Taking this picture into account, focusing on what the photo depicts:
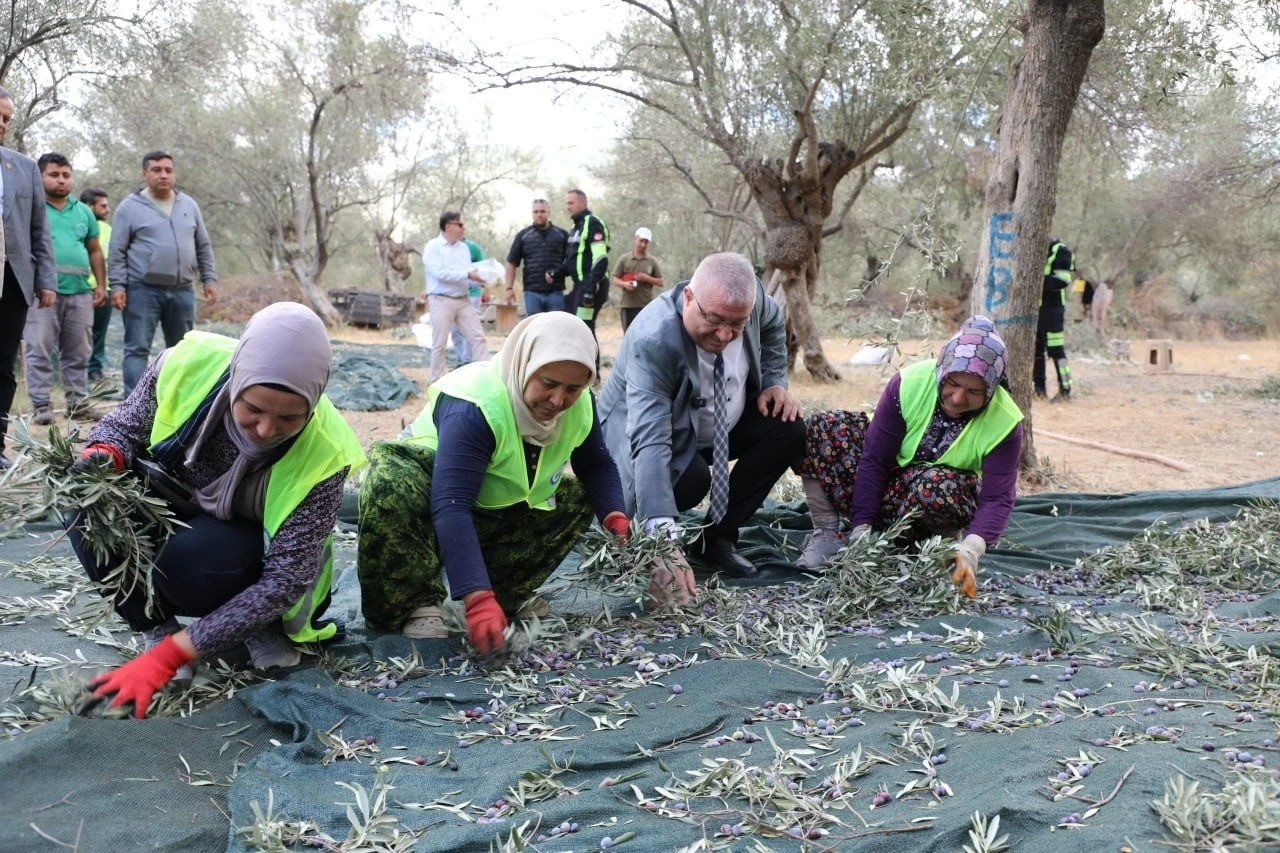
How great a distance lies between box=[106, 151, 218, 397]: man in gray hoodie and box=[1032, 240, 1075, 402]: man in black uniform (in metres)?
7.55

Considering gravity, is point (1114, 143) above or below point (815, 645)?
above

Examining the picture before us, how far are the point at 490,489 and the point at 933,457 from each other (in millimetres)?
1859

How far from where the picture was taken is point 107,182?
22.8 m

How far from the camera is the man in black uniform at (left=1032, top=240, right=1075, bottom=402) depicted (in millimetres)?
10219

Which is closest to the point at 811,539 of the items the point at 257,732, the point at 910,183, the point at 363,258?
the point at 257,732

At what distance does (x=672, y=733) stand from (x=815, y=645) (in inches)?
27.8

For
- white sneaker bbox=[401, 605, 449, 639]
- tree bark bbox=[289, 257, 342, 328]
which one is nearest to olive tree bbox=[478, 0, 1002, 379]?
white sneaker bbox=[401, 605, 449, 639]

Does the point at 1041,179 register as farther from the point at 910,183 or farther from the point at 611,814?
the point at 910,183

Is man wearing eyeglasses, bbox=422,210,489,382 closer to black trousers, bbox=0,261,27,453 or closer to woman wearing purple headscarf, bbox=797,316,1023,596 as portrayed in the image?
black trousers, bbox=0,261,27,453

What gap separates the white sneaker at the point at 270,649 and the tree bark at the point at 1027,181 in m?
4.26

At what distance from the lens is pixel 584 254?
10.3 meters

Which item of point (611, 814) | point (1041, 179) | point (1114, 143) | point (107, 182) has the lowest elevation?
point (611, 814)

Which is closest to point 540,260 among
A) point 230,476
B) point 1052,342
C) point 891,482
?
point 1052,342

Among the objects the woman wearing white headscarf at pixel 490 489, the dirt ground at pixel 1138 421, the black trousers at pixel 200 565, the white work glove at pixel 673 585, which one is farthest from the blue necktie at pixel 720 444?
the black trousers at pixel 200 565
